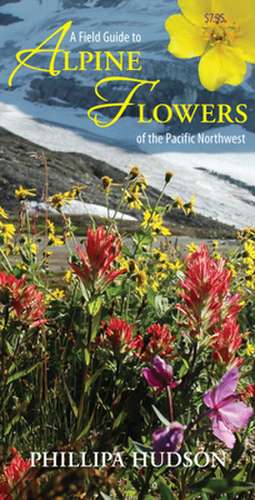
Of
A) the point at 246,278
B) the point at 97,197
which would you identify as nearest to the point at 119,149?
the point at 97,197

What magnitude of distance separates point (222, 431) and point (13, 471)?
1.02ft

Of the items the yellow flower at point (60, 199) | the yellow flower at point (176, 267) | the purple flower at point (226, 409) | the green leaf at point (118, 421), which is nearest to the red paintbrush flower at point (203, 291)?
the purple flower at point (226, 409)

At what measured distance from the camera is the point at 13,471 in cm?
104

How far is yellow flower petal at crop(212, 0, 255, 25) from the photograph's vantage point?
1.52 metres

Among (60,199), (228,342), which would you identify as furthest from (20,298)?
(60,199)

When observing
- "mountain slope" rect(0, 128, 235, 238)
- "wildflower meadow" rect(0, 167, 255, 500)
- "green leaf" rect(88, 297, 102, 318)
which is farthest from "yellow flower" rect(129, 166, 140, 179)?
"mountain slope" rect(0, 128, 235, 238)

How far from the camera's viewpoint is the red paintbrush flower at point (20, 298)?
5.32 feet

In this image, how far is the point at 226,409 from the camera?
3.21ft

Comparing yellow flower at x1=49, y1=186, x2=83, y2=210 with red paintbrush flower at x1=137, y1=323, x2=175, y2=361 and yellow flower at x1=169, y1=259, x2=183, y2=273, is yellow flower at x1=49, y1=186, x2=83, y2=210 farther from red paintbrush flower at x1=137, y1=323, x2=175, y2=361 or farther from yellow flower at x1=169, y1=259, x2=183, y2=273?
red paintbrush flower at x1=137, y1=323, x2=175, y2=361

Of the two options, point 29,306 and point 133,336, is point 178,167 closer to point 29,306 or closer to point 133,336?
point 133,336

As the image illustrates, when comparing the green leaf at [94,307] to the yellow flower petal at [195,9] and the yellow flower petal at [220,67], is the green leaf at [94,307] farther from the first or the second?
the yellow flower petal at [195,9]

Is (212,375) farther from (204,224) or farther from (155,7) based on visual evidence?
(155,7)

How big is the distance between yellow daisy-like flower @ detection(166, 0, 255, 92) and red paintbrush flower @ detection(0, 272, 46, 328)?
63 centimetres

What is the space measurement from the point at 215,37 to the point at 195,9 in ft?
0.26
